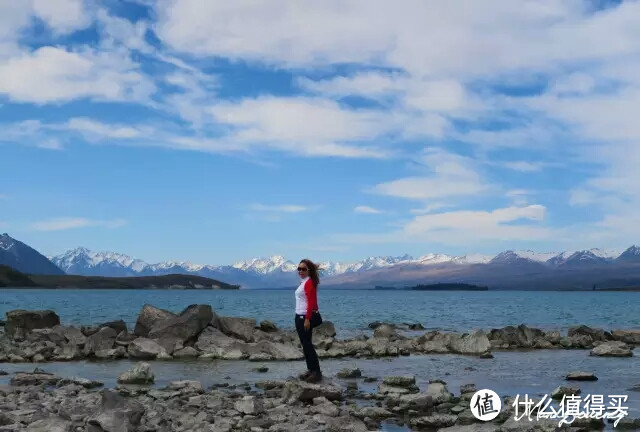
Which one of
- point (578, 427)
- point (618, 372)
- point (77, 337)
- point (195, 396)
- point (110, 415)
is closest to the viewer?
point (110, 415)

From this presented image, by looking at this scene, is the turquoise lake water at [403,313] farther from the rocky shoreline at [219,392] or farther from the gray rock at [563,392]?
the gray rock at [563,392]

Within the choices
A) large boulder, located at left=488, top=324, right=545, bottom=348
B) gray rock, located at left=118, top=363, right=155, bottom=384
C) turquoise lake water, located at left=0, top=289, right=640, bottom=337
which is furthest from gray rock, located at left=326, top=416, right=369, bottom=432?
turquoise lake water, located at left=0, top=289, right=640, bottom=337

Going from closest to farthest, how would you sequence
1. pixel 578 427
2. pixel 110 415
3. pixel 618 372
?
pixel 110 415 → pixel 578 427 → pixel 618 372

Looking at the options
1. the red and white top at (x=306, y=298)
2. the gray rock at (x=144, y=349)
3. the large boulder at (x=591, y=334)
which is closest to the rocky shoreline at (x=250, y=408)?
the red and white top at (x=306, y=298)

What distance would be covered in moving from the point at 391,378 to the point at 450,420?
4.72 metres

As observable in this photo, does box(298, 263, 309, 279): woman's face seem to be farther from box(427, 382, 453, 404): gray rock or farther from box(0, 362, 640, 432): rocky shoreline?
box(427, 382, 453, 404): gray rock

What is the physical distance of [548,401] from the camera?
14094 mm

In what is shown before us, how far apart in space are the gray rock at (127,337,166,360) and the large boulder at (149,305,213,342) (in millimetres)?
1073

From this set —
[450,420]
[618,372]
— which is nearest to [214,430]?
[450,420]

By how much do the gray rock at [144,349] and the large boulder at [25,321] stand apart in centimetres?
676

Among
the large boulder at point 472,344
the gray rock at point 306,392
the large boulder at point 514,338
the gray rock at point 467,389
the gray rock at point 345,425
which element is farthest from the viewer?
the large boulder at point 514,338

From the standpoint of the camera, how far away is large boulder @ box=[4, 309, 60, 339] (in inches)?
1130

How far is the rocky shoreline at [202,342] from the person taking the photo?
24.0 m

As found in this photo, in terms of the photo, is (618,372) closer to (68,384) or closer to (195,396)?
(195,396)
